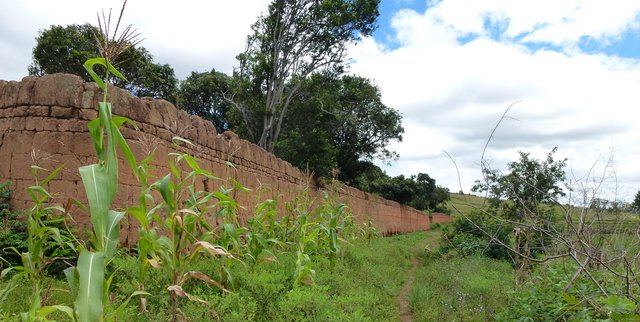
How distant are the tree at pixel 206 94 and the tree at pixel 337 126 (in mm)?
7799

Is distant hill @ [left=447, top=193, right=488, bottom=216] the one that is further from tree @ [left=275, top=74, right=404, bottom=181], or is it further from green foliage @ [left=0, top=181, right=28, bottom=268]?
tree @ [left=275, top=74, right=404, bottom=181]

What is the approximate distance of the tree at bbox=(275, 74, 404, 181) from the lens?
17.2 metres

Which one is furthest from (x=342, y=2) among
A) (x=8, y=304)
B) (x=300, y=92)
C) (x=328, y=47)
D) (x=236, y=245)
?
(x=8, y=304)

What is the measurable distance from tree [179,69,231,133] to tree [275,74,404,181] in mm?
7799

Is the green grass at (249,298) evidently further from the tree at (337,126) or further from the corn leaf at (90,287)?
the tree at (337,126)

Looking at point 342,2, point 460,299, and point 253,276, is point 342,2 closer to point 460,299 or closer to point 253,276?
point 460,299

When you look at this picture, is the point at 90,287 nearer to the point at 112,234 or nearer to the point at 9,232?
the point at 112,234

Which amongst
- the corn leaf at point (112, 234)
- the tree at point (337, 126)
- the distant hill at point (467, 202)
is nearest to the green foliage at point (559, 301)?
the distant hill at point (467, 202)

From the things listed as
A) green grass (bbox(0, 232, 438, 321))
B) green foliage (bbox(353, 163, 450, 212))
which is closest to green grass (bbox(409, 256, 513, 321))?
green grass (bbox(0, 232, 438, 321))

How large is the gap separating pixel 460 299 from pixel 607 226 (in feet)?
6.77

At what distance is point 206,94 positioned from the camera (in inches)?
1176

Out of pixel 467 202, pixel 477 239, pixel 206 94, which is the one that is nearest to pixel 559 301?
pixel 467 202

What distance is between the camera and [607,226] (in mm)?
5207

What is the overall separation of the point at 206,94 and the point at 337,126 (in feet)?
37.0
